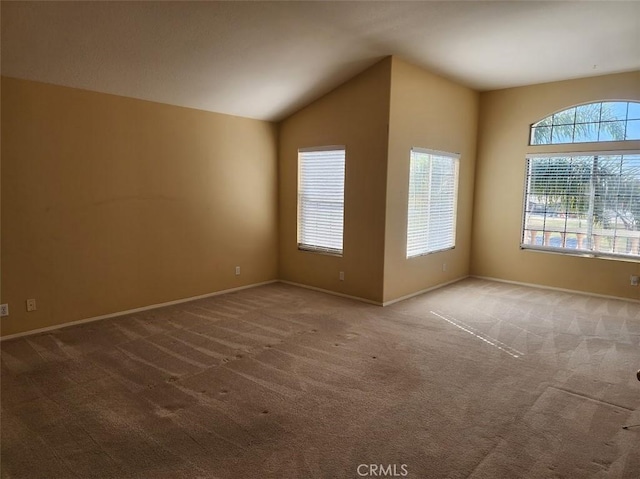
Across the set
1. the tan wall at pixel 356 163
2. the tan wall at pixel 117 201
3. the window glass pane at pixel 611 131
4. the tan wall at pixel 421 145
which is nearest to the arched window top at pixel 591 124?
the window glass pane at pixel 611 131

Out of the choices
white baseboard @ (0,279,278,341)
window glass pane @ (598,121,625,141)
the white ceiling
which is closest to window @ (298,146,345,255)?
the white ceiling

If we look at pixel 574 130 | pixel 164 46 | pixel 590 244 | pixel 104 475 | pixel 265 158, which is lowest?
pixel 104 475

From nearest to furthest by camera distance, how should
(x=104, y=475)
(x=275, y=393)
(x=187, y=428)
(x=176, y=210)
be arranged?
(x=104, y=475)
(x=187, y=428)
(x=275, y=393)
(x=176, y=210)

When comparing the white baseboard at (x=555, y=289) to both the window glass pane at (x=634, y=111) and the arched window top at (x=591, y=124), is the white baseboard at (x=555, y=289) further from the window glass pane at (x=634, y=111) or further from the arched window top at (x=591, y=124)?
the window glass pane at (x=634, y=111)

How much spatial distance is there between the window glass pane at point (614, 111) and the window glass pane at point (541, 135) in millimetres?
676

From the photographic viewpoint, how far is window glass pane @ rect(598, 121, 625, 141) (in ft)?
17.9

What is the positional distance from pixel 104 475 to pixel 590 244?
6204 millimetres

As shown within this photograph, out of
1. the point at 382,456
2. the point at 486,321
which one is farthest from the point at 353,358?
the point at 486,321

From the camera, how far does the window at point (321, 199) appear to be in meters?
5.57

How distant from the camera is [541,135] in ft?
20.1

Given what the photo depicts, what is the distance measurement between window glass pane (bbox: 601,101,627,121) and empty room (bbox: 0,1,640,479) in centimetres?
3

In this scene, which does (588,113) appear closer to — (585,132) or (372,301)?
(585,132)

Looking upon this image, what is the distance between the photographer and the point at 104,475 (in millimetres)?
2123

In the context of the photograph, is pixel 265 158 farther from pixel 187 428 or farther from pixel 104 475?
pixel 104 475
